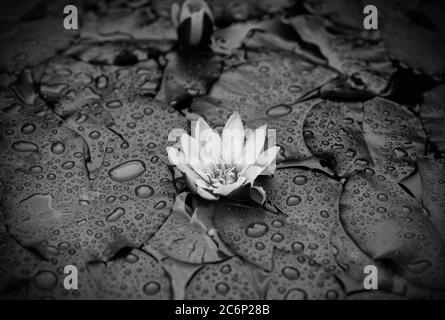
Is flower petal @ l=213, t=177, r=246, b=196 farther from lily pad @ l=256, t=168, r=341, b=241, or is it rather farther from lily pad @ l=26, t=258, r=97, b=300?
lily pad @ l=26, t=258, r=97, b=300

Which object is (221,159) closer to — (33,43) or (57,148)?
(57,148)

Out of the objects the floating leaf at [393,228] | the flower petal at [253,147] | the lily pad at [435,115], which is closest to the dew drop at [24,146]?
the flower petal at [253,147]

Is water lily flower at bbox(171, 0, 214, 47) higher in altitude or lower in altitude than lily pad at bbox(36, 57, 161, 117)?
higher

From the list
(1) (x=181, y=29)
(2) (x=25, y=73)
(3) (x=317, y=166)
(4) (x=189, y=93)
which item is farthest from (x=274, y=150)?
(2) (x=25, y=73)

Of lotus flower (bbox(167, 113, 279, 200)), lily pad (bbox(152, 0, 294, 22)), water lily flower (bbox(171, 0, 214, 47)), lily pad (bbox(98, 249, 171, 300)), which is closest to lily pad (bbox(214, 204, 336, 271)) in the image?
lotus flower (bbox(167, 113, 279, 200))

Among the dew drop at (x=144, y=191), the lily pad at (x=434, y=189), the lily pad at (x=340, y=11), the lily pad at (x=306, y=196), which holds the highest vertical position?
A: the lily pad at (x=340, y=11)

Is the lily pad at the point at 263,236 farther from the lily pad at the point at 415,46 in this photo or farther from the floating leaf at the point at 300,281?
the lily pad at the point at 415,46
